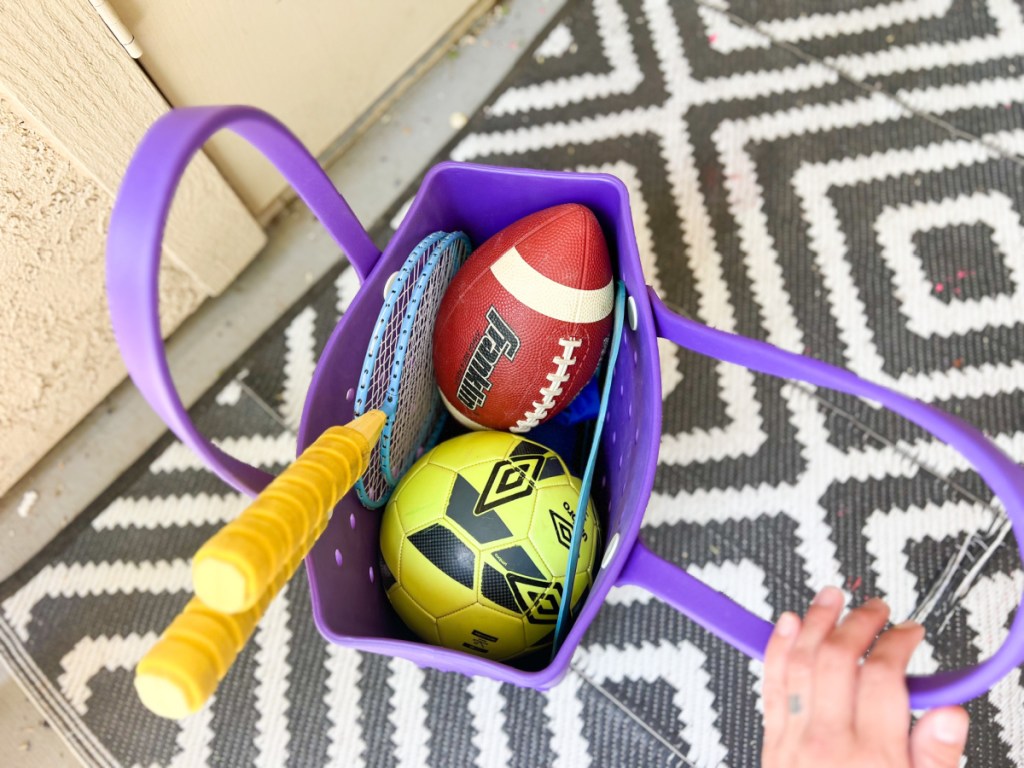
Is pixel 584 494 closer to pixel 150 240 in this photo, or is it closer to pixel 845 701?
pixel 845 701

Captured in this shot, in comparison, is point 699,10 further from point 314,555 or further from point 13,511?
point 13,511

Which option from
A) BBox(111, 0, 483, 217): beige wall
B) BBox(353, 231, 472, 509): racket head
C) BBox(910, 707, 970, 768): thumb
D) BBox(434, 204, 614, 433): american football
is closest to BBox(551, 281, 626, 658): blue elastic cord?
BBox(434, 204, 614, 433): american football

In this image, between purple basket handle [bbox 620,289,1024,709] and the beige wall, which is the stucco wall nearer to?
the beige wall

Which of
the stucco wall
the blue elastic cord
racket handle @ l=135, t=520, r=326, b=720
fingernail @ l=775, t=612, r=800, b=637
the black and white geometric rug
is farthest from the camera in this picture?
the black and white geometric rug

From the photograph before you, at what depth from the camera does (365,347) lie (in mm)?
750

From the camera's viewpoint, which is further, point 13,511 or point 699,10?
point 699,10

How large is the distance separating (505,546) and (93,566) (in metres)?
0.63

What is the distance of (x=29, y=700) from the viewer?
97cm

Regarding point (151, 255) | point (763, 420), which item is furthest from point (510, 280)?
point (763, 420)

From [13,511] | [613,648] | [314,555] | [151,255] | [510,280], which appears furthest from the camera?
[13,511]

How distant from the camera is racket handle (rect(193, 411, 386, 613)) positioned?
43cm

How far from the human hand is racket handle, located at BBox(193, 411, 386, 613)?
13.5 inches

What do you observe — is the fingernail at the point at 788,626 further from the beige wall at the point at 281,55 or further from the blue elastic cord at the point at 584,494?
the beige wall at the point at 281,55

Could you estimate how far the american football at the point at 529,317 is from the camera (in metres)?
0.73
